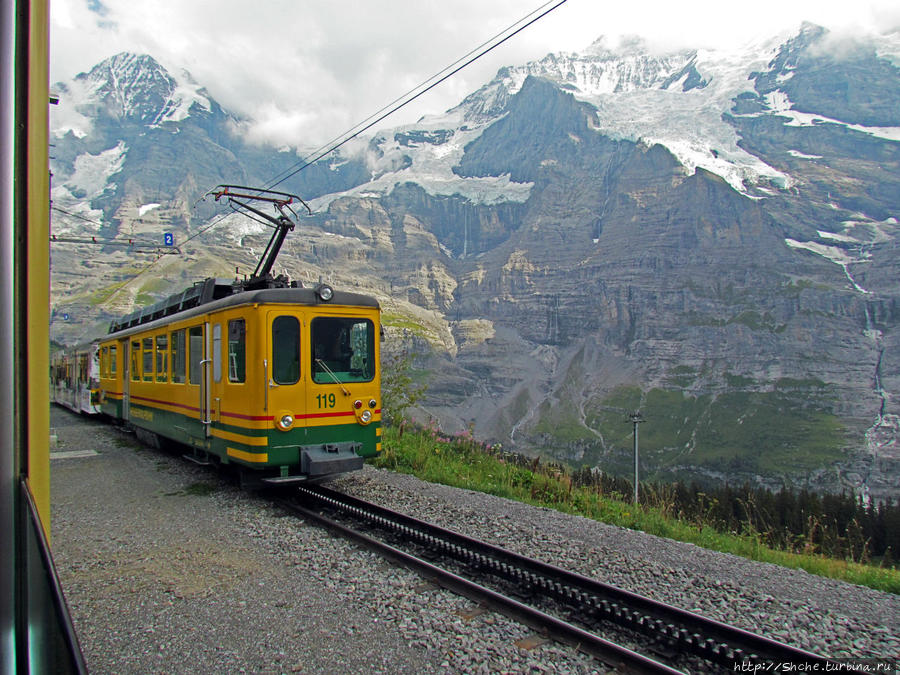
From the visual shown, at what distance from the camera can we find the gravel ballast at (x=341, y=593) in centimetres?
468

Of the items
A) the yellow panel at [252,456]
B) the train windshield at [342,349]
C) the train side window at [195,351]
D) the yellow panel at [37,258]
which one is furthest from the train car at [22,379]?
the train side window at [195,351]

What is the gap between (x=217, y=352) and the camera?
10133 mm

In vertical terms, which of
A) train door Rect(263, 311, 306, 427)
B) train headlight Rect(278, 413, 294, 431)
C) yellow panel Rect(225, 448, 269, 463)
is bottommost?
yellow panel Rect(225, 448, 269, 463)

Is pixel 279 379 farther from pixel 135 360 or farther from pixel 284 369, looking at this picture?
pixel 135 360

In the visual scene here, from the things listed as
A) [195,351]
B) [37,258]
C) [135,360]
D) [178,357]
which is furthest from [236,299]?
[37,258]

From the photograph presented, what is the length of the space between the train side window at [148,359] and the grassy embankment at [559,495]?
5566 millimetres

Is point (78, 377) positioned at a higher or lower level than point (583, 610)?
higher

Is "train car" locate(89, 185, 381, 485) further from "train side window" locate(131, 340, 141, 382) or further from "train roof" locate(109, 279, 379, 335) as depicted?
"train side window" locate(131, 340, 141, 382)

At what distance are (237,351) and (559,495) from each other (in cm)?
586

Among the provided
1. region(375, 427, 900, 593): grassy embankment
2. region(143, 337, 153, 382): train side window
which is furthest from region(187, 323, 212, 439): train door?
region(375, 427, 900, 593): grassy embankment

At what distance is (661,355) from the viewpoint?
650 ft

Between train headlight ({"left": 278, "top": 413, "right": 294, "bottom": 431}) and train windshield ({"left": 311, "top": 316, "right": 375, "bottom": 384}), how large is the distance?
2.46 ft

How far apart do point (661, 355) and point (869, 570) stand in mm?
201015

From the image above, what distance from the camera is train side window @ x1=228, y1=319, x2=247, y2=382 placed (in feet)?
30.9
